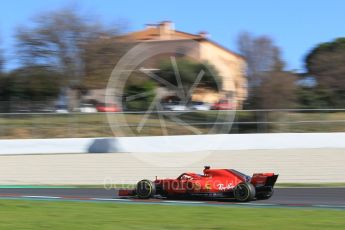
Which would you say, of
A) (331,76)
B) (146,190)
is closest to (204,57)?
(331,76)

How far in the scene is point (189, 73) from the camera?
3006cm

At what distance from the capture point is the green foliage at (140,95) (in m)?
28.8

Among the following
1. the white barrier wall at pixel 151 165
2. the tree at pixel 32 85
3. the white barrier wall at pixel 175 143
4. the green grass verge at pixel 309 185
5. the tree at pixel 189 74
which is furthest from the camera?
the tree at pixel 32 85

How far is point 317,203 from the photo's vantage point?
12.7 meters

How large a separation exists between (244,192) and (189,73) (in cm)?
1737

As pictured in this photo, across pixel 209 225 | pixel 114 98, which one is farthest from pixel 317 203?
pixel 114 98

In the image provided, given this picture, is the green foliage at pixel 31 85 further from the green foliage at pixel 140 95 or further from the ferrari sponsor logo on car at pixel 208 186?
the ferrari sponsor logo on car at pixel 208 186

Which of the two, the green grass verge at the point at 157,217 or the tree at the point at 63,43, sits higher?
the tree at the point at 63,43

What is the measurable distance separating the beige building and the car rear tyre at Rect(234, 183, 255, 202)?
13.6 meters

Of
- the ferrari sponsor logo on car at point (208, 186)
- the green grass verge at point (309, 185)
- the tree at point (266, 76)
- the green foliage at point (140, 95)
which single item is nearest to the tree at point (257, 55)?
the tree at point (266, 76)

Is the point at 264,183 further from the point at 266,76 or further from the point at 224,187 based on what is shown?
the point at 266,76

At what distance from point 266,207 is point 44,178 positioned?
43.9 feet

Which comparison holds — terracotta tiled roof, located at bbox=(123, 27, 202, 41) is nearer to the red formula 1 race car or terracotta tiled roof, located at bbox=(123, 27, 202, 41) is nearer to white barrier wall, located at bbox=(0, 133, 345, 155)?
white barrier wall, located at bbox=(0, 133, 345, 155)

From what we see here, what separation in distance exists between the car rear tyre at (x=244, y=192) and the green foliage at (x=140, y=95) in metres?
15.4
